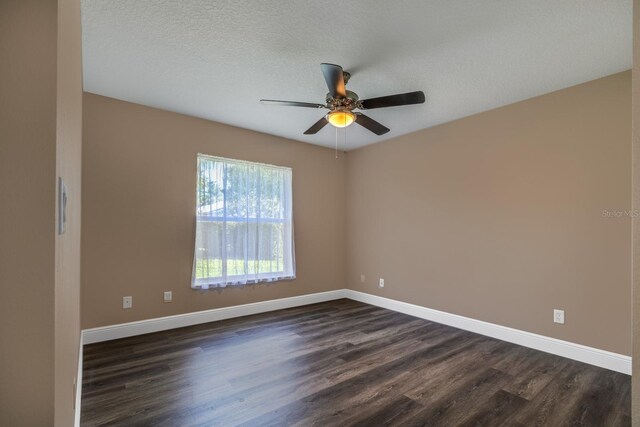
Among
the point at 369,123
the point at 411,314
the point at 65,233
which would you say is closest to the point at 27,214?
the point at 65,233

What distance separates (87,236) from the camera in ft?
9.89

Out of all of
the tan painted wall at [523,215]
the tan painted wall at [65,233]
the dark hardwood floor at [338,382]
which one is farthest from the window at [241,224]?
the tan painted wall at [65,233]

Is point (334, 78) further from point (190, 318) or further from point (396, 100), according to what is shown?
point (190, 318)

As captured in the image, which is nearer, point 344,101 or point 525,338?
point 344,101

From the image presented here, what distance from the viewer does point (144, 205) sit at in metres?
3.37

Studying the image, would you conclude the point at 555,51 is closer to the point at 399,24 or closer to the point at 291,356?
the point at 399,24

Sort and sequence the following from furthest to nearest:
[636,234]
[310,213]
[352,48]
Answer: [310,213] → [352,48] → [636,234]

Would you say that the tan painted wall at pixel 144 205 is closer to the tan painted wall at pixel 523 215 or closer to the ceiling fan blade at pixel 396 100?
the tan painted wall at pixel 523 215

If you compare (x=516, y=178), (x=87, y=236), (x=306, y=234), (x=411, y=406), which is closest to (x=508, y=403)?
(x=411, y=406)

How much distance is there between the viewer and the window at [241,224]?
3.75 meters

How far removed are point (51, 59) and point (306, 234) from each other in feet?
13.4

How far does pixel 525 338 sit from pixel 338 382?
6.73 ft

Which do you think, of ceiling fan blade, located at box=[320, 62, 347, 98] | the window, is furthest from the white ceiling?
the window

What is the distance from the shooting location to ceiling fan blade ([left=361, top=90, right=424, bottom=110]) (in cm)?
239
